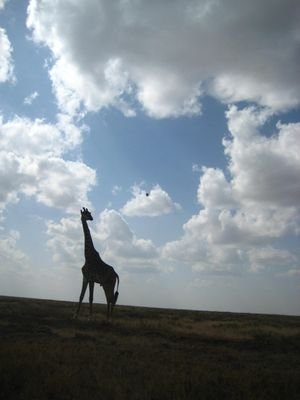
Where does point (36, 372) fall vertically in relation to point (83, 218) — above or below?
below

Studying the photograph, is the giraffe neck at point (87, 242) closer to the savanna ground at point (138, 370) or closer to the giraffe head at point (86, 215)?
the giraffe head at point (86, 215)

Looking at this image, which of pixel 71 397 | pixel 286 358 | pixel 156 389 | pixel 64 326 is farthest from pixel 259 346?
pixel 71 397

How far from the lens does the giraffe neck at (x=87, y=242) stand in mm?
28030

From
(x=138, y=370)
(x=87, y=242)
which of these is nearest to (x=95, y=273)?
(x=87, y=242)

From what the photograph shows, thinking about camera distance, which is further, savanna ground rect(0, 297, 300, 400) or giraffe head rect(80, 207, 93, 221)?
giraffe head rect(80, 207, 93, 221)

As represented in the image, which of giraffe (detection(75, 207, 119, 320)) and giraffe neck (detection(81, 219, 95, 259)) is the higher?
giraffe neck (detection(81, 219, 95, 259))

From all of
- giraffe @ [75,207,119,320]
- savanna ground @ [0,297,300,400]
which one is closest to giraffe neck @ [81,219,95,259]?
giraffe @ [75,207,119,320]

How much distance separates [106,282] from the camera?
1107 inches

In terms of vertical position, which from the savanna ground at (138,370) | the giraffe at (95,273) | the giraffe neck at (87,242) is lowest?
the savanna ground at (138,370)

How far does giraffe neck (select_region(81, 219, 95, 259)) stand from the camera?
92.0 feet

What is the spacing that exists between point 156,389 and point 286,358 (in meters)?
8.37

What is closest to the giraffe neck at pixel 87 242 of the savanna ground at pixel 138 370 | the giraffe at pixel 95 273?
the giraffe at pixel 95 273

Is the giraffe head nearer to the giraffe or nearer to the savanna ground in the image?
the giraffe

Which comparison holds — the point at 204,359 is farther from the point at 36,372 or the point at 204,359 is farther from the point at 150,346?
the point at 36,372
